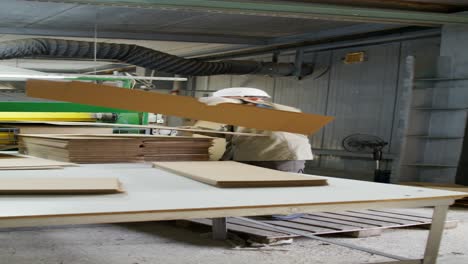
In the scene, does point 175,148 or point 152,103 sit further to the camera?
point 175,148

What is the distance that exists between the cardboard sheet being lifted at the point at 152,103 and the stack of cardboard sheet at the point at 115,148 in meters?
0.80

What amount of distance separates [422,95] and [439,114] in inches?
14.3

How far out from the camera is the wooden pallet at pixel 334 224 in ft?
13.1

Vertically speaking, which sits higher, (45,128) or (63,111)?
(63,111)

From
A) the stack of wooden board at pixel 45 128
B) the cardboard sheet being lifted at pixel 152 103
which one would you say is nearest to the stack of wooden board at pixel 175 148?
the stack of wooden board at pixel 45 128

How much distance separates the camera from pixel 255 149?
4.39 metres

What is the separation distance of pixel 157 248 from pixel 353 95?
7402 millimetres

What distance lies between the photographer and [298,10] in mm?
6801

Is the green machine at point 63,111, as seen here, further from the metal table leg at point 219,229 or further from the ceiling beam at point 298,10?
the ceiling beam at point 298,10

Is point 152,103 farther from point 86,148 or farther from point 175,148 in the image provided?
point 175,148

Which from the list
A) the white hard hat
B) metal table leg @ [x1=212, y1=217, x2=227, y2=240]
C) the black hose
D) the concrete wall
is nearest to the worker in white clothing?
the white hard hat

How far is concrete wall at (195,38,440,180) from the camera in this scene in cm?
945

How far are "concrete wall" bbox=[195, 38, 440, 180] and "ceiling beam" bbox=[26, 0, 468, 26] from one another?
1.56 meters

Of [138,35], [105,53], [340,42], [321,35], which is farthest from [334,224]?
[138,35]
